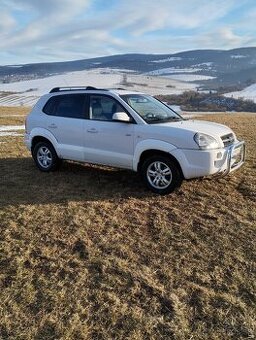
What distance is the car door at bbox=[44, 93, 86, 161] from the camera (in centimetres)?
777

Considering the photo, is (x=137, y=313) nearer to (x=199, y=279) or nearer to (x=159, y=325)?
(x=159, y=325)

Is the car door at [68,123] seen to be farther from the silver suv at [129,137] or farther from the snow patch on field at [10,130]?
the snow patch on field at [10,130]

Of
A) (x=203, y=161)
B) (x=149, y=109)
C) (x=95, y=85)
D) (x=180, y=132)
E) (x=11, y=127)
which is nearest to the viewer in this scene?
(x=203, y=161)

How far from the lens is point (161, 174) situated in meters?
6.77

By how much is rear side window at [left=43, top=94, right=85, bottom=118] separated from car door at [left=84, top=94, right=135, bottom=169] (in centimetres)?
26

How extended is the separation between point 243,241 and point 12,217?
11.1 feet

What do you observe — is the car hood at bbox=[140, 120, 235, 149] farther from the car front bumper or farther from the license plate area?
the license plate area

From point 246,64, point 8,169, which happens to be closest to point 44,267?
point 8,169

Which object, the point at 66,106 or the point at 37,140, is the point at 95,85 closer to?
the point at 37,140

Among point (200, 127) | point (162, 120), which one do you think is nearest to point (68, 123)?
point (162, 120)

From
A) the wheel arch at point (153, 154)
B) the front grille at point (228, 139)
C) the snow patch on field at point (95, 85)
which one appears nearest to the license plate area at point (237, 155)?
the front grille at point (228, 139)

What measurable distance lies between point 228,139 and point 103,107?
2.45m

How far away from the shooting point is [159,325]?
3496mm

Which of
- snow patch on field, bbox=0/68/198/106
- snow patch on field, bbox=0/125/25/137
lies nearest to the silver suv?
snow patch on field, bbox=0/125/25/137
